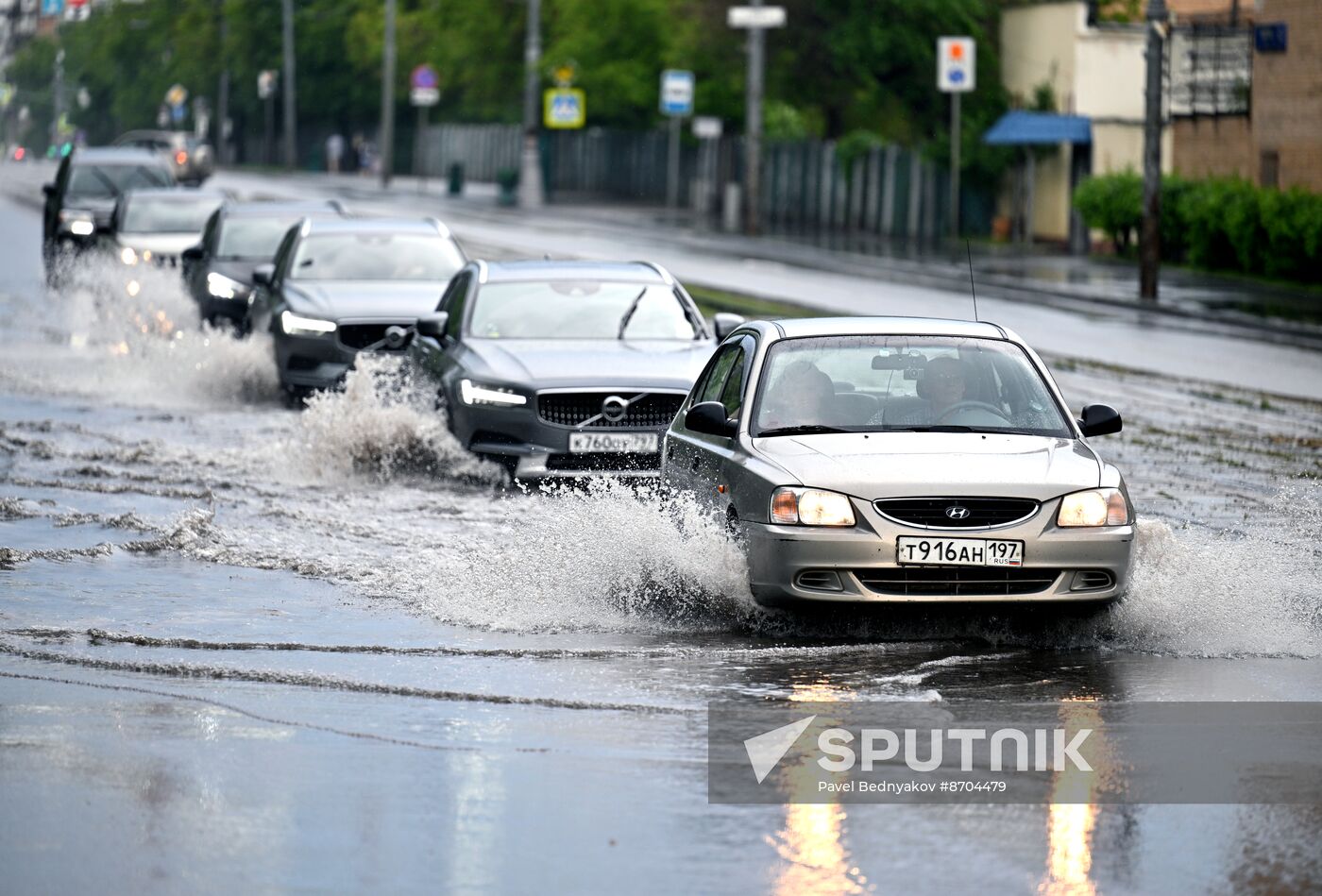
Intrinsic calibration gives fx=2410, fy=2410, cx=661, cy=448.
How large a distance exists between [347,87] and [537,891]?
104086 millimetres

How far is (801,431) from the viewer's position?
984 centimetres

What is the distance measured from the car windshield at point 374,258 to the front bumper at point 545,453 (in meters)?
6.03

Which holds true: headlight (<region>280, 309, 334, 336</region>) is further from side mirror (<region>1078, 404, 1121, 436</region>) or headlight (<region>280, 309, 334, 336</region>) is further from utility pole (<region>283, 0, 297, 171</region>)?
utility pole (<region>283, 0, 297, 171</region>)

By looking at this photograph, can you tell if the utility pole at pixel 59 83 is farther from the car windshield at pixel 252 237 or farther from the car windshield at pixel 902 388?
the car windshield at pixel 902 388

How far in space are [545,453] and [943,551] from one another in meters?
5.23

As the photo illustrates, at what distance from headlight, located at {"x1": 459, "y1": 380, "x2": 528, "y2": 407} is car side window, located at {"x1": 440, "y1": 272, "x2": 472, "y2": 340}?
3.49 feet

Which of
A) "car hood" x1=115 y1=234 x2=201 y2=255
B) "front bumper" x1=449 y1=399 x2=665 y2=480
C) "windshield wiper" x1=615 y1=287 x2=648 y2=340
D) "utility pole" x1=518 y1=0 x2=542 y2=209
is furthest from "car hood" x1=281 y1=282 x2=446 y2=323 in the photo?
"utility pole" x1=518 y1=0 x2=542 y2=209

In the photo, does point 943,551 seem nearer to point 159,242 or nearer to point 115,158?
point 159,242

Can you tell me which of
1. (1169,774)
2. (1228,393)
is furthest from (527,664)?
(1228,393)

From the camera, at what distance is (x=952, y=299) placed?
31.8m

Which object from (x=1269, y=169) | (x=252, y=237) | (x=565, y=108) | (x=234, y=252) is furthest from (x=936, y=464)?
(x=565, y=108)

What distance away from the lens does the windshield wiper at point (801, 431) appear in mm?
9828

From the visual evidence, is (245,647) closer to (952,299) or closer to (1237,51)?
(952,299)

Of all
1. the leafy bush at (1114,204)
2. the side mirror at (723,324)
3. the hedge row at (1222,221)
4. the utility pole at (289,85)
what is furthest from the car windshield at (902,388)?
the utility pole at (289,85)
